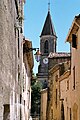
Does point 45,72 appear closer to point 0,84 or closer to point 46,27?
point 46,27

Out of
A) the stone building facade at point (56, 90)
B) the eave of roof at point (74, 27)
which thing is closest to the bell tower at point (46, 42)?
the stone building facade at point (56, 90)

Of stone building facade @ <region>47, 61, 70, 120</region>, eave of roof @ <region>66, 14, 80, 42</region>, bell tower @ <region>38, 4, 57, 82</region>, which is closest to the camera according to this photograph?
eave of roof @ <region>66, 14, 80, 42</region>

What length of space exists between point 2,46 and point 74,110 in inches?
528

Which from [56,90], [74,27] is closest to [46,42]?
[56,90]

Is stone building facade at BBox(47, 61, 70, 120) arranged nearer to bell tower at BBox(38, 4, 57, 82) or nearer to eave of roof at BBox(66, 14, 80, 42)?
eave of roof at BBox(66, 14, 80, 42)

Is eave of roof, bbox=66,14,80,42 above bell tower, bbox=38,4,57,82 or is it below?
below

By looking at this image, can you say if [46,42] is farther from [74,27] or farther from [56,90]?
[74,27]

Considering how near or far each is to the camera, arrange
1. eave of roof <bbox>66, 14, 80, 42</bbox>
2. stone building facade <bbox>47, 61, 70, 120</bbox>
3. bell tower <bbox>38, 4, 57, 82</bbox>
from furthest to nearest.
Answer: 1. bell tower <bbox>38, 4, 57, 82</bbox>
2. stone building facade <bbox>47, 61, 70, 120</bbox>
3. eave of roof <bbox>66, 14, 80, 42</bbox>

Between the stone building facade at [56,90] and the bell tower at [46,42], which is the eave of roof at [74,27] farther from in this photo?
the bell tower at [46,42]

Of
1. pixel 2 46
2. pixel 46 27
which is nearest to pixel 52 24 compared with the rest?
pixel 46 27

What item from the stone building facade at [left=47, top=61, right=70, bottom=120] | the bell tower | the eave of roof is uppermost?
the bell tower

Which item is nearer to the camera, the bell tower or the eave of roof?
the eave of roof

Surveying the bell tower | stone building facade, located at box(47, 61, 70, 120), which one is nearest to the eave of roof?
stone building facade, located at box(47, 61, 70, 120)

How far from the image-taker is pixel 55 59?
172 ft
